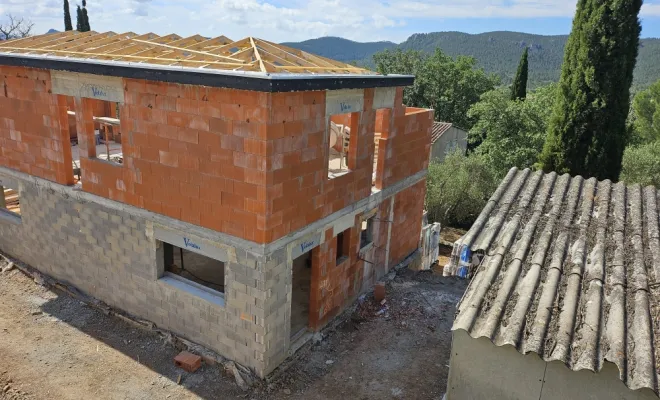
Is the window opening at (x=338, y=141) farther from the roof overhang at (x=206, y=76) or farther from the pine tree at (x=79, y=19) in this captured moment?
the pine tree at (x=79, y=19)

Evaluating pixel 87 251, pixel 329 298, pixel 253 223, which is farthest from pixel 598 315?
pixel 87 251

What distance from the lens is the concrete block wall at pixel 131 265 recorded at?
8312mm

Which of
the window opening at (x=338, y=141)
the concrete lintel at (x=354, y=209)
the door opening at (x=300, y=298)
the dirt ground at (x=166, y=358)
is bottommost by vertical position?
the dirt ground at (x=166, y=358)

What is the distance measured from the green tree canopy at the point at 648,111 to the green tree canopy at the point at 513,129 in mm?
11827

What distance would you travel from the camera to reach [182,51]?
8.79 meters

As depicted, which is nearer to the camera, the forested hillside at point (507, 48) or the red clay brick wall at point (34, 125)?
the red clay brick wall at point (34, 125)

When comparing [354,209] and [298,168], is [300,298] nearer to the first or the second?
[354,209]

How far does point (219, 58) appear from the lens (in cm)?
807

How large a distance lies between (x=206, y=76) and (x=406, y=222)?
769 cm

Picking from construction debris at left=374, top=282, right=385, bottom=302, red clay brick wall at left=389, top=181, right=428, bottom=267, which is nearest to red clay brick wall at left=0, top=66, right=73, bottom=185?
construction debris at left=374, top=282, right=385, bottom=302

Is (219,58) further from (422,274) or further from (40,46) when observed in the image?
(422,274)

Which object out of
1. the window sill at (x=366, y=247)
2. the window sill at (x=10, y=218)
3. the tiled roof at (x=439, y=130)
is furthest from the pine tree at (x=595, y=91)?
the window sill at (x=10, y=218)

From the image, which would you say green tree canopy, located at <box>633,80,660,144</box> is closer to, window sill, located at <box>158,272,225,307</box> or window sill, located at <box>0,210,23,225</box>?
window sill, located at <box>158,272,225,307</box>

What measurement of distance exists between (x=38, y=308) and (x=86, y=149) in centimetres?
384
